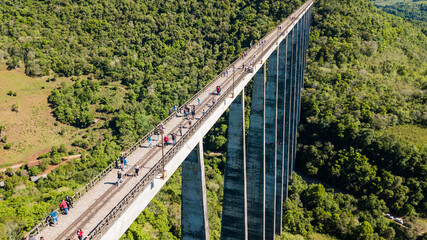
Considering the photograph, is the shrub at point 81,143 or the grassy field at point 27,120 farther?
the shrub at point 81,143

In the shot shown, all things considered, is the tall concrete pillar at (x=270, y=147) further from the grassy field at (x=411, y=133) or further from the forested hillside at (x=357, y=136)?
the grassy field at (x=411, y=133)

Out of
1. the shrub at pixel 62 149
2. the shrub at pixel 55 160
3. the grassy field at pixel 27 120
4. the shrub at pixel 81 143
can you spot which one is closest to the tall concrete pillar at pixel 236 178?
A: the shrub at pixel 55 160

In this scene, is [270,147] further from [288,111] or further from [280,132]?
[288,111]

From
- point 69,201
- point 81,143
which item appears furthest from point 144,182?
point 81,143

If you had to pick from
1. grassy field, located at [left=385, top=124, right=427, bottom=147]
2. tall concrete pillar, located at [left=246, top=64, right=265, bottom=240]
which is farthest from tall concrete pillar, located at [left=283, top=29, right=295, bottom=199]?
grassy field, located at [left=385, top=124, right=427, bottom=147]

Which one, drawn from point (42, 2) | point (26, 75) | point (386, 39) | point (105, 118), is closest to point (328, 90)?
point (386, 39)

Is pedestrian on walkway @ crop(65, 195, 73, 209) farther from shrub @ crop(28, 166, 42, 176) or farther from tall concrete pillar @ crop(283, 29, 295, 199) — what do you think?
shrub @ crop(28, 166, 42, 176)
